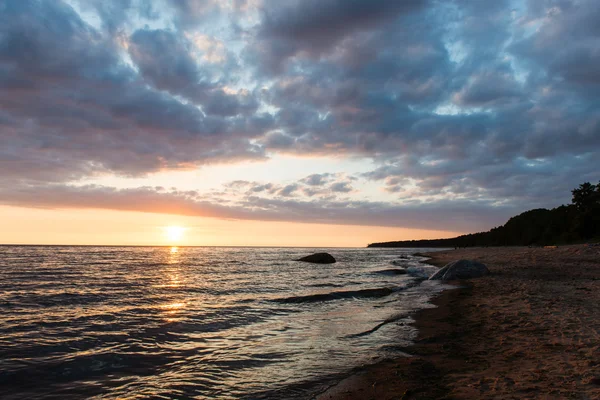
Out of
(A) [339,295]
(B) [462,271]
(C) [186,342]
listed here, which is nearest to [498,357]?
(C) [186,342]

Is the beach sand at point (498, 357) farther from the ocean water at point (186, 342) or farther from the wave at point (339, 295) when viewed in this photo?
the wave at point (339, 295)

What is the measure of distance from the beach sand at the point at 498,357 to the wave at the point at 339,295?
675 centimetres

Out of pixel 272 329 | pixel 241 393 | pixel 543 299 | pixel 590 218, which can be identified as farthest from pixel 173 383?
pixel 590 218

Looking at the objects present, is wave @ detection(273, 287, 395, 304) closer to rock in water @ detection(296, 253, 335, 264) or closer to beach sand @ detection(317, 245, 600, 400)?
beach sand @ detection(317, 245, 600, 400)

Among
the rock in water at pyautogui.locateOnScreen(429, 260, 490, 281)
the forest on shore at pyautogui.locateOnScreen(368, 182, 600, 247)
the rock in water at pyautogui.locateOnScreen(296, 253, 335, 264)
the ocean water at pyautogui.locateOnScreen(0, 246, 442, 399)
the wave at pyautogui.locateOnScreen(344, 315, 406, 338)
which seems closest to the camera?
the ocean water at pyautogui.locateOnScreen(0, 246, 442, 399)

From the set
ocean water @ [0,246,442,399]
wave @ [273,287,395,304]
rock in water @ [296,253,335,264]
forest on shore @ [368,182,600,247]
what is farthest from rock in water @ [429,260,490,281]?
forest on shore @ [368,182,600,247]

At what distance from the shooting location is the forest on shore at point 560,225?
80.0 meters

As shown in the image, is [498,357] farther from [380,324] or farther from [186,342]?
[186,342]

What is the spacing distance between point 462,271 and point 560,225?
90810mm

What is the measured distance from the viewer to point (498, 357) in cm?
833

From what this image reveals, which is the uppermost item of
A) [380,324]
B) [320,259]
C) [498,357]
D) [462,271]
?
[462,271]

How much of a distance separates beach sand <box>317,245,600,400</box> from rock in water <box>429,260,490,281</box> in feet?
40.2

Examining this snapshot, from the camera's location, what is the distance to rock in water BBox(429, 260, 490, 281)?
27545mm

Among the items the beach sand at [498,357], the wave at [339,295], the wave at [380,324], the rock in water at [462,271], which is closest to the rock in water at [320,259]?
the rock in water at [462,271]
